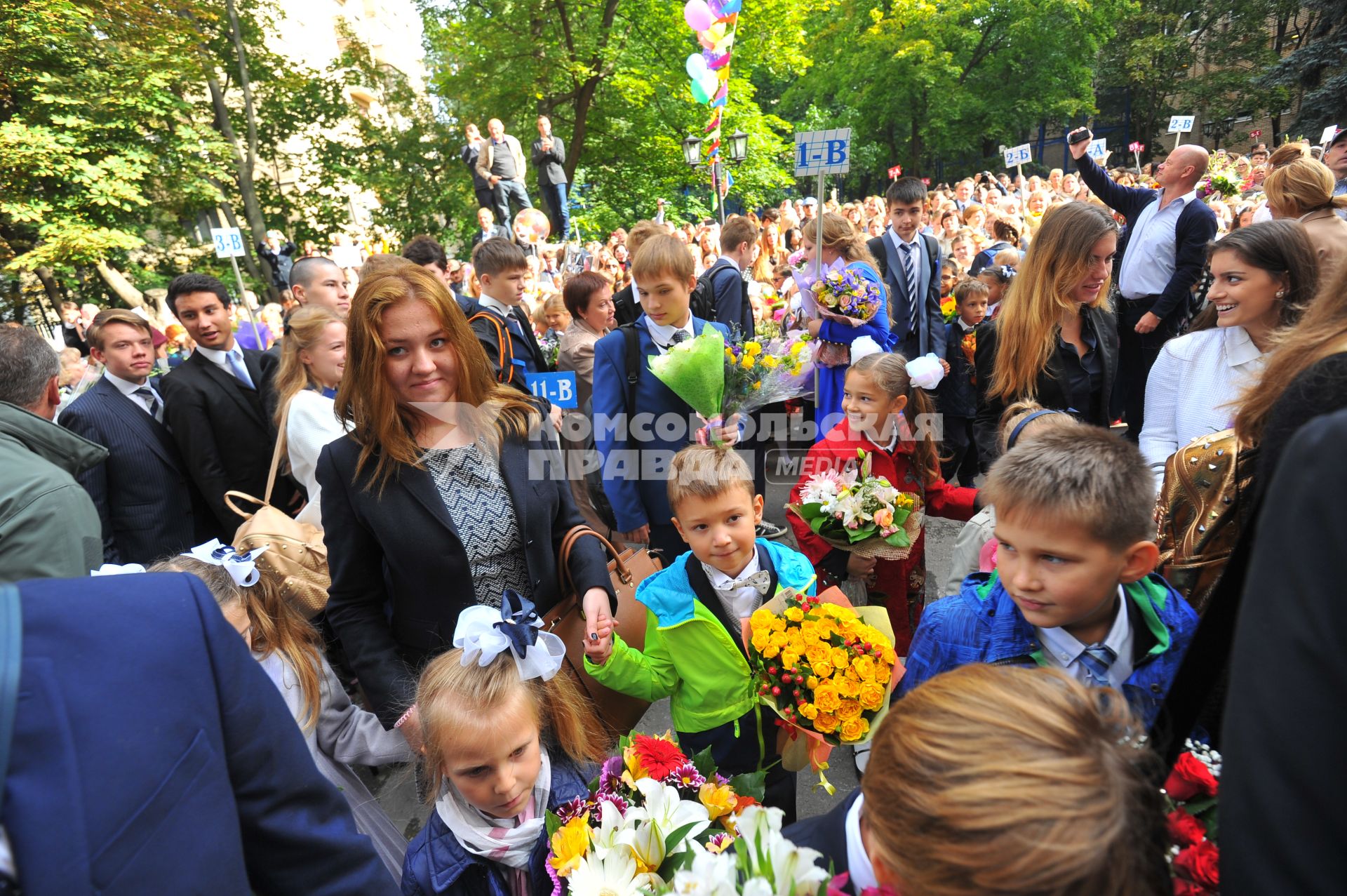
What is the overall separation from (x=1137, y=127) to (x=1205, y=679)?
144 ft

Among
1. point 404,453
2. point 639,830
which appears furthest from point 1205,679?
point 404,453

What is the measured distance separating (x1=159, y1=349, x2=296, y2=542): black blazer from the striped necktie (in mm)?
52

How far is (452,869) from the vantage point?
5.89ft

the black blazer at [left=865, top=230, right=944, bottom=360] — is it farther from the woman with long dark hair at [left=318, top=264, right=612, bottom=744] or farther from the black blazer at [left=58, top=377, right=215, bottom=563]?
the black blazer at [left=58, top=377, right=215, bottom=563]

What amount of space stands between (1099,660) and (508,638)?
1517 mm

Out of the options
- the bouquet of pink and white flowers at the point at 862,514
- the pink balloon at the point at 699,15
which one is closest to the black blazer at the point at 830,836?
the bouquet of pink and white flowers at the point at 862,514

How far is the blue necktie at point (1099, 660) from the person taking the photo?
167cm

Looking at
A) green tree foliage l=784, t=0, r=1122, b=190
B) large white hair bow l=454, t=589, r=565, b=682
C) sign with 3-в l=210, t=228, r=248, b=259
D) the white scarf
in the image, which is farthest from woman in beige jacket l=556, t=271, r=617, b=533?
green tree foliage l=784, t=0, r=1122, b=190

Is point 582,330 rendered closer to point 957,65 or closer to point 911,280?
point 911,280

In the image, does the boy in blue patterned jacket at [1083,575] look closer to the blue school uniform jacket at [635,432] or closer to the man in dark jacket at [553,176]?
the blue school uniform jacket at [635,432]

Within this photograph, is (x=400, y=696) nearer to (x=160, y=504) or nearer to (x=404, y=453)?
(x=404, y=453)

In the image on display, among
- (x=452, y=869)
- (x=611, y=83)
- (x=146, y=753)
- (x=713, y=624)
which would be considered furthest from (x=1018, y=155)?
(x=146, y=753)

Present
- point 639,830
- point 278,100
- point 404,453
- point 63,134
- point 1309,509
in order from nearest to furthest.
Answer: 1. point 1309,509
2. point 639,830
3. point 404,453
4. point 63,134
5. point 278,100

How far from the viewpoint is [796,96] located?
1453 inches
